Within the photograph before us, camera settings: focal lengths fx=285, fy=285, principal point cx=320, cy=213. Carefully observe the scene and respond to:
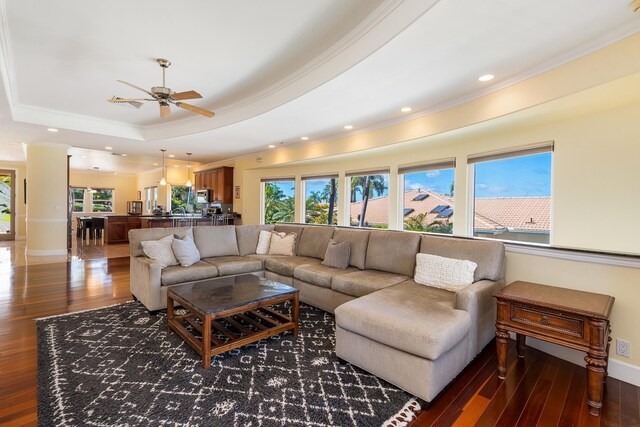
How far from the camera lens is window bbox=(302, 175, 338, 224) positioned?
5.91 metres

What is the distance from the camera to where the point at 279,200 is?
7.13 metres

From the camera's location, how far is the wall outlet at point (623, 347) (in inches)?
86.1

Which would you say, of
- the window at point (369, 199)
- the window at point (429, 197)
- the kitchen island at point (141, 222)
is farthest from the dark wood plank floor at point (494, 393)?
the kitchen island at point (141, 222)

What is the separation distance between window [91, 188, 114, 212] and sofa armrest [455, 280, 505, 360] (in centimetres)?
1560

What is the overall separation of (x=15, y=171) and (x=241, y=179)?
27.0 feet

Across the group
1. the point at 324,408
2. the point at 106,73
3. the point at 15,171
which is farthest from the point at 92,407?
the point at 15,171

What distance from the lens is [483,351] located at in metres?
2.65

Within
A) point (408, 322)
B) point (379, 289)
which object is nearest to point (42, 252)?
point (379, 289)

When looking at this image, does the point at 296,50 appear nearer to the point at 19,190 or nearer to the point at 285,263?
the point at 285,263

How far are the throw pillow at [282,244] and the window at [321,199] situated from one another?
1.36m

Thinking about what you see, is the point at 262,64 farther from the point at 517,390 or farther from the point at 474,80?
the point at 517,390

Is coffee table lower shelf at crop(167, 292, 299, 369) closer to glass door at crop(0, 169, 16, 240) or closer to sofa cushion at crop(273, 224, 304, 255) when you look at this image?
sofa cushion at crop(273, 224, 304, 255)

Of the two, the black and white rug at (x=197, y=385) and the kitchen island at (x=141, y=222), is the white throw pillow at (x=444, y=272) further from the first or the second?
the kitchen island at (x=141, y=222)

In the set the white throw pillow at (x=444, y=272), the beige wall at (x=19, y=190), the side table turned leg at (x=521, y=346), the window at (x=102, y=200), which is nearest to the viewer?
the side table turned leg at (x=521, y=346)
